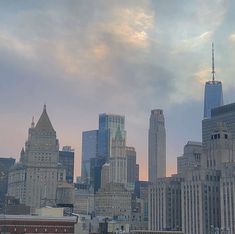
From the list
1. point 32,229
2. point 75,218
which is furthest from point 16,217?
point 75,218

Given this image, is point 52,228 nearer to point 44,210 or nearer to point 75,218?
point 75,218

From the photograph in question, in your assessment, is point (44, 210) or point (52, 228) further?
point (44, 210)

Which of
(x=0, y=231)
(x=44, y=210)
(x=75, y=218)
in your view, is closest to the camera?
(x=0, y=231)

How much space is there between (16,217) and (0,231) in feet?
18.5

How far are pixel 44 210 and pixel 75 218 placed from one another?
1935 cm

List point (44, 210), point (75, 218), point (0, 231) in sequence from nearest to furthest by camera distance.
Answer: point (0, 231)
point (75, 218)
point (44, 210)

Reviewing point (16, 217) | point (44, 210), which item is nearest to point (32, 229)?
point (16, 217)

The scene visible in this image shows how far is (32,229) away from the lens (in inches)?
6639

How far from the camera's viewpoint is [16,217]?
553 ft

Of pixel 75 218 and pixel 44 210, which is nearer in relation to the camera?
pixel 75 218

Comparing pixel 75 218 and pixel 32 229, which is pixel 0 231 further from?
pixel 75 218

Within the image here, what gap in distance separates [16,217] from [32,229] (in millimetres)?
5371

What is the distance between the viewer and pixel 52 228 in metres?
171

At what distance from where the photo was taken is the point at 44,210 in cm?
19462
